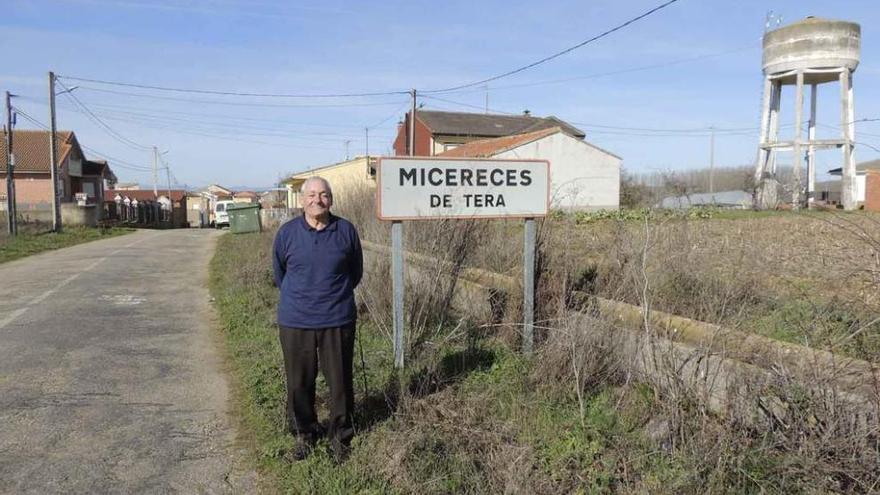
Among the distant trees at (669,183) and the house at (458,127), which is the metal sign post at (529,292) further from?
the house at (458,127)

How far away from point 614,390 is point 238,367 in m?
3.60

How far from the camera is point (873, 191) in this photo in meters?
38.2

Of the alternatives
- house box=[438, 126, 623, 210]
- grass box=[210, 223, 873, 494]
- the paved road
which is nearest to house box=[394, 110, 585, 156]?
house box=[438, 126, 623, 210]

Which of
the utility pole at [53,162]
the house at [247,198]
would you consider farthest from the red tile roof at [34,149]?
the utility pole at [53,162]

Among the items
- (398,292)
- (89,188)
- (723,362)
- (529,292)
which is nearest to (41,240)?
(398,292)

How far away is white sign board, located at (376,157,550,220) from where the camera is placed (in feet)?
18.7

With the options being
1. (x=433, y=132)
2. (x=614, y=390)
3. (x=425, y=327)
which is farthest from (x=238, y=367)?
(x=433, y=132)

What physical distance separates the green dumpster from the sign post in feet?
82.8

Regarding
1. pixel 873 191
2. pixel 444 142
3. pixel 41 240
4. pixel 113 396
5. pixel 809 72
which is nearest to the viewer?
pixel 113 396

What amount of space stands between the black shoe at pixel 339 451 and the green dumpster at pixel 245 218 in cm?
2674

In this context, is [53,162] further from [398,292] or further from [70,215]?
[398,292]

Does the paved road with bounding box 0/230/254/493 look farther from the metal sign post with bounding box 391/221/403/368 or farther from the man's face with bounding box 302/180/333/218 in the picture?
the man's face with bounding box 302/180/333/218

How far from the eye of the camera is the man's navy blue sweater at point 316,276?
4223 millimetres

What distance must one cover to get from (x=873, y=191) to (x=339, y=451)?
4278 cm
